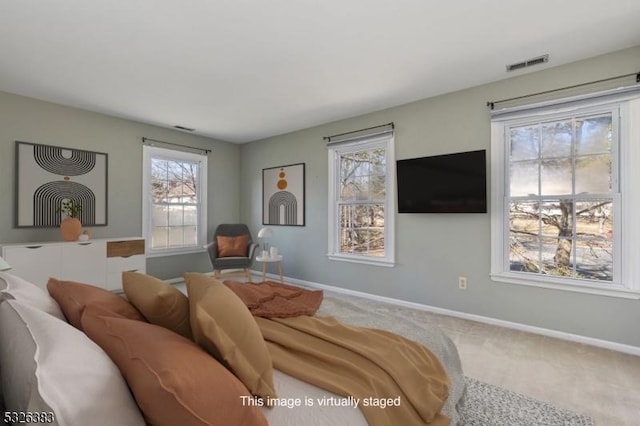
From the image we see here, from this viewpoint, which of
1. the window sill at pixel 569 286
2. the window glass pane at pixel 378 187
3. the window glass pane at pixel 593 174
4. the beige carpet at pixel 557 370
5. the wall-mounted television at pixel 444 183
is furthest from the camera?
the window glass pane at pixel 378 187

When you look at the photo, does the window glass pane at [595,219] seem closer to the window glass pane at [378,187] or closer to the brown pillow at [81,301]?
the window glass pane at [378,187]

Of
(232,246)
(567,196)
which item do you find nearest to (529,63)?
(567,196)

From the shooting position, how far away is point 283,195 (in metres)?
5.15

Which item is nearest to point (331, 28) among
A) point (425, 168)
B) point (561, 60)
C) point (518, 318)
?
point (425, 168)

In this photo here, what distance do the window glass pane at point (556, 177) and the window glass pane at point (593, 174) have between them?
2.8 inches

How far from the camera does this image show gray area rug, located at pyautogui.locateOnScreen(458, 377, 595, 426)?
169cm

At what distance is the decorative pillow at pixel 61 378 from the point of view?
0.57 meters

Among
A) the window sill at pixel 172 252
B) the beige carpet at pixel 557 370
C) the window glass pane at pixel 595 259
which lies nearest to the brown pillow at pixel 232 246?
the window sill at pixel 172 252

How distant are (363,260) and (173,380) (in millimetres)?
3603

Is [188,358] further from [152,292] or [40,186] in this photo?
[40,186]

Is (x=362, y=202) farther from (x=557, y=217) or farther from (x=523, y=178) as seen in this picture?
(x=557, y=217)

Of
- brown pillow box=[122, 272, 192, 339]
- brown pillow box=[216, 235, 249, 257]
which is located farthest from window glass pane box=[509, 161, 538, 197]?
brown pillow box=[216, 235, 249, 257]

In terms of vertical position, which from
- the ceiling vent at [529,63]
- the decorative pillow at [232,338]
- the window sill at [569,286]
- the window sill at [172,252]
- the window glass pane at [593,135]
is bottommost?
the window sill at [569,286]

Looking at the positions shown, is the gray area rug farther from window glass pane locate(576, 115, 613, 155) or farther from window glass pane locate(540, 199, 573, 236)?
window glass pane locate(576, 115, 613, 155)
